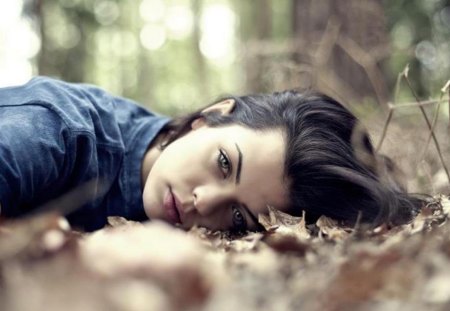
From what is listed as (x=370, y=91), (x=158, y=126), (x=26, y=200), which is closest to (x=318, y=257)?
(x=26, y=200)

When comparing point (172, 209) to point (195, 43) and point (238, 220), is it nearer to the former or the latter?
point (238, 220)

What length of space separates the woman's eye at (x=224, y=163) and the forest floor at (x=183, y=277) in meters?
0.89

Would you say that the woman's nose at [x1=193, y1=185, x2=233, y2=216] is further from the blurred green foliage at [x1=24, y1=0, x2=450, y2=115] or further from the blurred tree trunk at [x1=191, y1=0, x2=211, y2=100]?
the blurred tree trunk at [x1=191, y1=0, x2=211, y2=100]

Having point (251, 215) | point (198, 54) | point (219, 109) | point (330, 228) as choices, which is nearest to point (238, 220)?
point (251, 215)

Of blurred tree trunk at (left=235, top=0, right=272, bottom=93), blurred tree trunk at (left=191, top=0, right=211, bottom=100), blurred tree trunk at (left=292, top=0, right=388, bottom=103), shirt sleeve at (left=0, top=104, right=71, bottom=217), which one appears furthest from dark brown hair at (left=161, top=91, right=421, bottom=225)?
blurred tree trunk at (left=191, top=0, right=211, bottom=100)

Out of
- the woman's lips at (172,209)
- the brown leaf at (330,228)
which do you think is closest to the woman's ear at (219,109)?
the woman's lips at (172,209)

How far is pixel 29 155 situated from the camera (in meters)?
1.64

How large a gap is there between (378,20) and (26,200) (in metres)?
3.53

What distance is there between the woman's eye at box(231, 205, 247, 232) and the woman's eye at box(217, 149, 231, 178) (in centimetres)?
12

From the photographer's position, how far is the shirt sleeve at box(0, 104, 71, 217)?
1.60 m

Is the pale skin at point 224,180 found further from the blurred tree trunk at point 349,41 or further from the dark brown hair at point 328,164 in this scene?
the blurred tree trunk at point 349,41

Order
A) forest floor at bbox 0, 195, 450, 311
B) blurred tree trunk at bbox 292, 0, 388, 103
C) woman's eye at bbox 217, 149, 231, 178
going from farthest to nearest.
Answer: blurred tree trunk at bbox 292, 0, 388, 103
woman's eye at bbox 217, 149, 231, 178
forest floor at bbox 0, 195, 450, 311

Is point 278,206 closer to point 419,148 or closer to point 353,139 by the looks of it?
point 353,139

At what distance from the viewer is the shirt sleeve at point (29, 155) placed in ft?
Answer: 5.24
